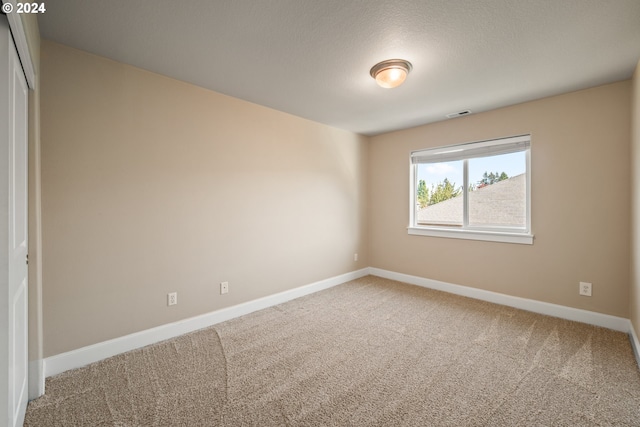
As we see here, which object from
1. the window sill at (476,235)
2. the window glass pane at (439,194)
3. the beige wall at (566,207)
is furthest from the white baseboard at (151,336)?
the beige wall at (566,207)

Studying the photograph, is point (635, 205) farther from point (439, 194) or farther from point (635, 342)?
point (439, 194)

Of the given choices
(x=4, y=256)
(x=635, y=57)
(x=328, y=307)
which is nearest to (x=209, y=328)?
(x=328, y=307)

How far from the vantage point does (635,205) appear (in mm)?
2432

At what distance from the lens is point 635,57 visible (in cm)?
225

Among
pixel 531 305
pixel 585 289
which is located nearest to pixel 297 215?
pixel 531 305

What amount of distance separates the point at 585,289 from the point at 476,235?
114 centimetres

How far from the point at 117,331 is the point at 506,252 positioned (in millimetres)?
4075

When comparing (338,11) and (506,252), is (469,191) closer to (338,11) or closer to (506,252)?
(506,252)

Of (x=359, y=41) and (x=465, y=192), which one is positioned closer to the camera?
(x=359, y=41)

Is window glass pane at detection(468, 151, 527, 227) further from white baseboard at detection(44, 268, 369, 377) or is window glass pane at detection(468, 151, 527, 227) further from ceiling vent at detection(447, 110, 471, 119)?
white baseboard at detection(44, 268, 369, 377)

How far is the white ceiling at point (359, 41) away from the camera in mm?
1695

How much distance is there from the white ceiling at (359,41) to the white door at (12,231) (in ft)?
2.27

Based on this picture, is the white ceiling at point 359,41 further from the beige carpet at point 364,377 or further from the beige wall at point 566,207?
the beige carpet at point 364,377

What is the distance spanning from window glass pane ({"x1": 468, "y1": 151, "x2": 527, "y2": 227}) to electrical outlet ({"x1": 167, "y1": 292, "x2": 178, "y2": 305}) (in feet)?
11.9
